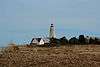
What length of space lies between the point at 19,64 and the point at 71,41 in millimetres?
36928

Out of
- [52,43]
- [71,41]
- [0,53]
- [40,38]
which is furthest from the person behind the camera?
[40,38]

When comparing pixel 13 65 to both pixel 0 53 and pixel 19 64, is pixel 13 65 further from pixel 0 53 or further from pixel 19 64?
pixel 0 53

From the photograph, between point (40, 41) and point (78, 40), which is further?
point (40, 41)

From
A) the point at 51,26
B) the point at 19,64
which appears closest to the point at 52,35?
the point at 51,26

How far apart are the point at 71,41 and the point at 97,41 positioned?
4.85 m

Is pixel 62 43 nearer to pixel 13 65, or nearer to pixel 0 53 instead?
pixel 0 53

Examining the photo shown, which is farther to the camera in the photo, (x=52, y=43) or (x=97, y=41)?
(x=97, y=41)

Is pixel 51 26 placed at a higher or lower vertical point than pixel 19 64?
higher

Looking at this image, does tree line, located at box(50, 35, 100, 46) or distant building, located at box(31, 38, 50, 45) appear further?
distant building, located at box(31, 38, 50, 45)

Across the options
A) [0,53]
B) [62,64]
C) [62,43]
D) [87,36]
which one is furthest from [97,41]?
[62,64]

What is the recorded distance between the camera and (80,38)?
220ft

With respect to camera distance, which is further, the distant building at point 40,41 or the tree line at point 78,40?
the distant building at point 40,41

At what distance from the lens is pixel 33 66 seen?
87.2 ft

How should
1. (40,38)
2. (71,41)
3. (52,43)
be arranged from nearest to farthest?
(52,43) → (71,41) → (40,38)
